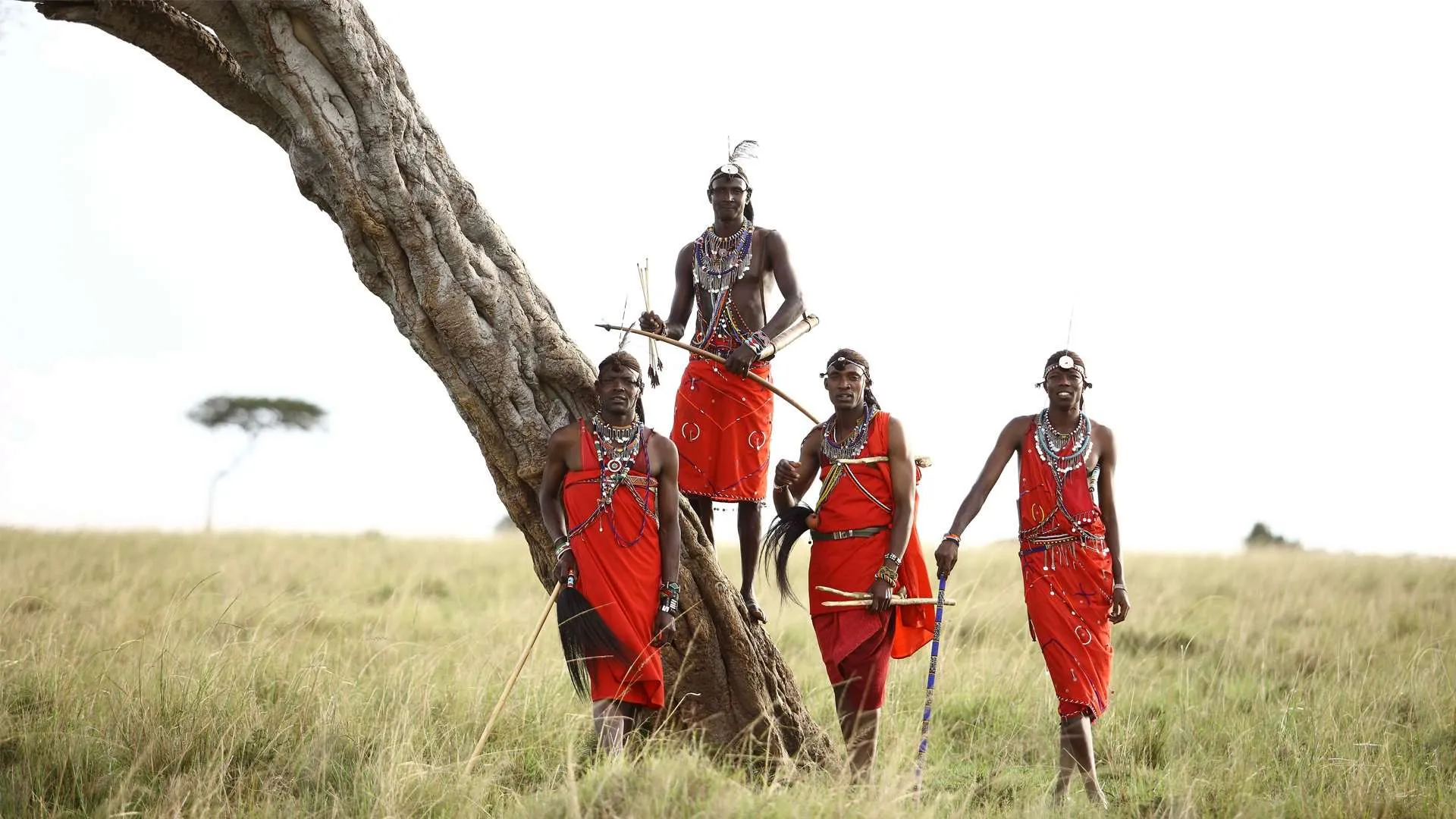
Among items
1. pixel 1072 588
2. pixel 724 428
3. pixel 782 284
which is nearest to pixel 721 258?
pixel 782 284

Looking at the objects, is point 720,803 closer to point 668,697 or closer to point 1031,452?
point 668,697

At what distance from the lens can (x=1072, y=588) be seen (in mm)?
5656

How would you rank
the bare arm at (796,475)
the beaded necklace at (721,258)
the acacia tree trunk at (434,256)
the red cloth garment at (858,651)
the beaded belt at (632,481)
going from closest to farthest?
1. the acacia tree trunk at (434,256)
2. the beaded belt at (632,481)
3. the red cloth garment at (858,651)
4. the bare arm at (796,475)
5. the beaded necklace at (721,258)

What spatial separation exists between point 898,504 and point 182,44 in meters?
3.92

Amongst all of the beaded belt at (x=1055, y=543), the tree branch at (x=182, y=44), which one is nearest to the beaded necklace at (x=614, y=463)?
the beaded belt at (x=1055, y=543)

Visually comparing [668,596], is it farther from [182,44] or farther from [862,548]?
[182,44]

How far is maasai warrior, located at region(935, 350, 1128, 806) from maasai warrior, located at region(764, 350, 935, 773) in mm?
298

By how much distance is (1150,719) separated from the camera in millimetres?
7344

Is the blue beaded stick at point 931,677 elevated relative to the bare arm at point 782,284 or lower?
lower

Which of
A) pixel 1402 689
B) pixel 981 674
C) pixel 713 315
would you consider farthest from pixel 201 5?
pixel 1402 689

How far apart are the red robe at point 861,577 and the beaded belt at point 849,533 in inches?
0.4

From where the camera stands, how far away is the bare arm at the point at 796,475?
5.83 metres

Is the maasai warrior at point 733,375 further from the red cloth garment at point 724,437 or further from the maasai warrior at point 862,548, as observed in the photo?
the maasai warrior at point 862,548

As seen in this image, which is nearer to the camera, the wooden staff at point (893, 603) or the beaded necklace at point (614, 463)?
the beaded necklace at point (614, 463)
